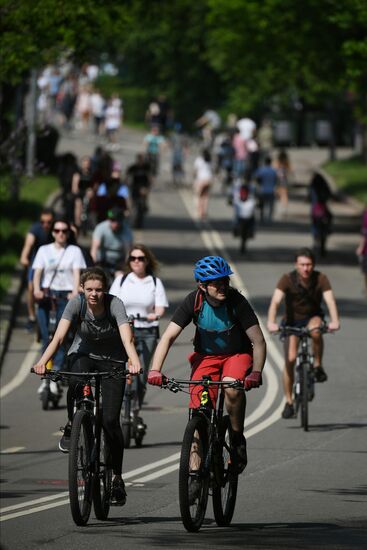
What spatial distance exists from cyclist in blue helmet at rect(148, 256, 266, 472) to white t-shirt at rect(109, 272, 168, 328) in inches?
169

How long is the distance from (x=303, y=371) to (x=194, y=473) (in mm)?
6185

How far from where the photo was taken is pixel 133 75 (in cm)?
7462

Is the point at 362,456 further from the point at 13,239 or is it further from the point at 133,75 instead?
the point at 133,75

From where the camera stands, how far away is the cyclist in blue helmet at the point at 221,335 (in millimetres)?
11734

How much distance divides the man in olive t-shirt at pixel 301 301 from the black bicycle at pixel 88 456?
505cm

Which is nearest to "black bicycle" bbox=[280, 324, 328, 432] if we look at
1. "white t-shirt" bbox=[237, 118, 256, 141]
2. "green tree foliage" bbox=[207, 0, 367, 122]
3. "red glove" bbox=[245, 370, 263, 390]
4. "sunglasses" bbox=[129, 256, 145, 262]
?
"sunglasses" bbox=[129, 256, 145, 262]

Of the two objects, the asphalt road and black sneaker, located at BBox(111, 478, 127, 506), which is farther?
black sneaker, located at BBox(111, 478, 127, 506)

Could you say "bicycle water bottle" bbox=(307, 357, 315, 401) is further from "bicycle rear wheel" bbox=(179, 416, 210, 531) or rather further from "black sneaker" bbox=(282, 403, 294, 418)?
"bicycle rear wheel" bbox=(179, 416, 210, 531)

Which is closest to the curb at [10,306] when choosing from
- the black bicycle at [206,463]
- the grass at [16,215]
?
the grass at [16,215]

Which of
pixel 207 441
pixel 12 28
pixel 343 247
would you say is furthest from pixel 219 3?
pixel 207 441

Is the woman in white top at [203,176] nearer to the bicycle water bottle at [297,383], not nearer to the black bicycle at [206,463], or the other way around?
the bicycle water bottle at [297,383]

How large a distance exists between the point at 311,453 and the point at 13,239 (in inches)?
780

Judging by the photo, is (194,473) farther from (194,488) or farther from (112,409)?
(112,409)

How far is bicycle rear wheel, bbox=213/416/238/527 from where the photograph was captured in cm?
1162
